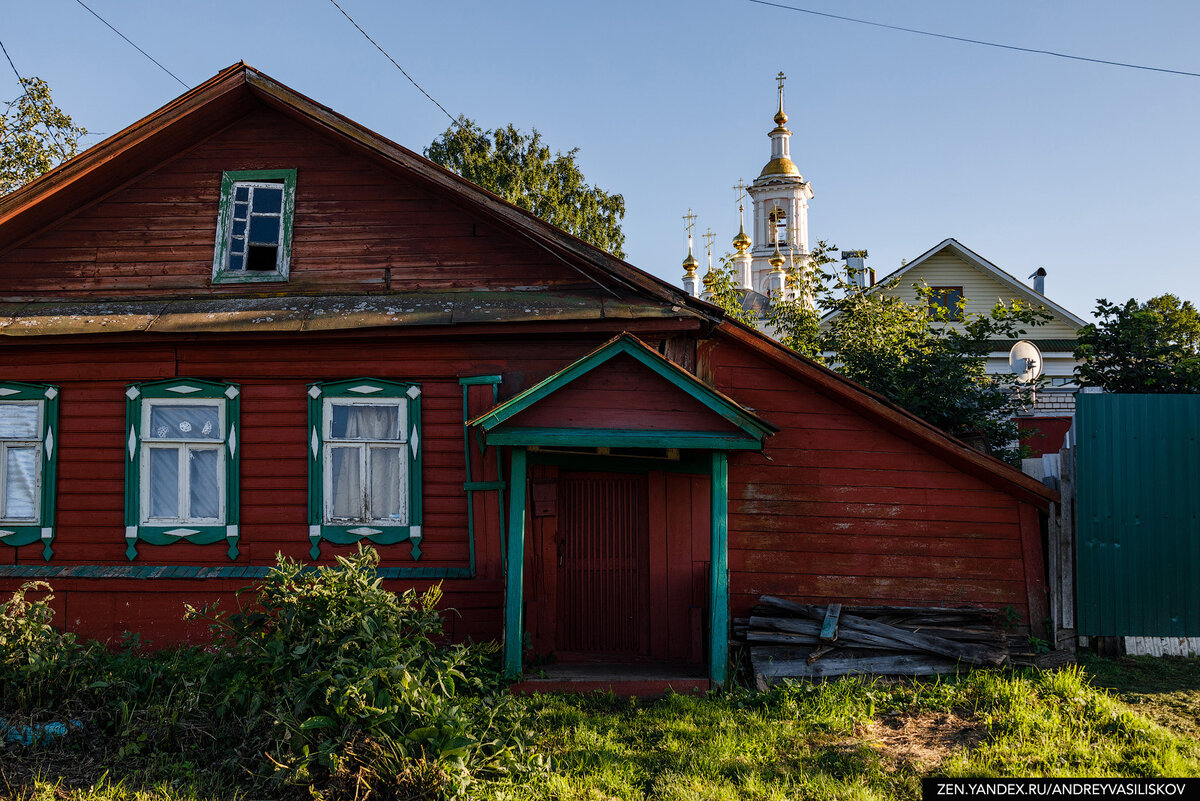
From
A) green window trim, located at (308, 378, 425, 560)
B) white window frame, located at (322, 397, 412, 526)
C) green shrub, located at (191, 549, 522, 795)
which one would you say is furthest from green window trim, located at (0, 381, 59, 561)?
green shrub, located at (191, 549, 522, 795)

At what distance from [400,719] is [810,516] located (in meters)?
4.43

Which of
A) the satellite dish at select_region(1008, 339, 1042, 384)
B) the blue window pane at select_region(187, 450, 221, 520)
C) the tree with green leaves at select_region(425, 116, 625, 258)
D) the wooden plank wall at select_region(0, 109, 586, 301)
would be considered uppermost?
the tree with green leaves at select_region(425, 116, 625, 258)

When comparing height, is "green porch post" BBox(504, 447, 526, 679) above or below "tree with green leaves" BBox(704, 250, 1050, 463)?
below

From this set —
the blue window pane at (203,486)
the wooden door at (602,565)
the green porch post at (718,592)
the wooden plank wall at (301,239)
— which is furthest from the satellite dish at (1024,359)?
the blue window pane at (203,486)

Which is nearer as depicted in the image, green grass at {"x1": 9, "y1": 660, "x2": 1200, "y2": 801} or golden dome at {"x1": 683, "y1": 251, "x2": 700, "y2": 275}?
green grass at {"x1": 9, "y1": 660, "x2": 1200, "y2": 801}

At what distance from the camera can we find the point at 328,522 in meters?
8.05

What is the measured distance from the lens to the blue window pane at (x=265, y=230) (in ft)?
28.4

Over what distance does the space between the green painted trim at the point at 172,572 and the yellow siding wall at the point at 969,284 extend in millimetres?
24009

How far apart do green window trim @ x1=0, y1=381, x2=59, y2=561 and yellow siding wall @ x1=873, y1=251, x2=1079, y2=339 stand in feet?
83.8

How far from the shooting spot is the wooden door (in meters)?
8.00

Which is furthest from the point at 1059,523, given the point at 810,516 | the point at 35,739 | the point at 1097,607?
the point at 35,739

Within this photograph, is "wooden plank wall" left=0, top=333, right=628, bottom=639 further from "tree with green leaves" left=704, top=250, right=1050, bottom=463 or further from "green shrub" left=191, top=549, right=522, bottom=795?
"tree with green leaves" left=704, top=250, right=1050, bottom=463

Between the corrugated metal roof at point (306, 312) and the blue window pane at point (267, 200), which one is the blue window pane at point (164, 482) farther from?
the blue window pane at point (267, 200)

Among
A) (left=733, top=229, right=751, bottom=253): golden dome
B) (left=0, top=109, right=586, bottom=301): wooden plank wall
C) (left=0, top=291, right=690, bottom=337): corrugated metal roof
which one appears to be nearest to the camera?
(left=0, top=291, right=690, bottom=337): corrugated metal roof
